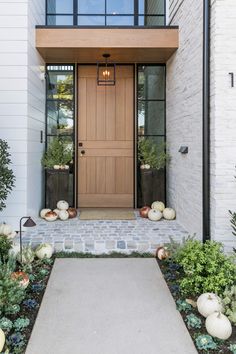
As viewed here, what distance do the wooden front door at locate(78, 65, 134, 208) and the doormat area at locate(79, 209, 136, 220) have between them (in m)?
0.39

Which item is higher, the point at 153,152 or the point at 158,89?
the point at 158,89

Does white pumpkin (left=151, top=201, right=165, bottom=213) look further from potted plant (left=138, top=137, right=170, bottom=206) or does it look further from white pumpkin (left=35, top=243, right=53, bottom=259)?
white pumpkin (left=35, top=243, right=53, bottom=259)

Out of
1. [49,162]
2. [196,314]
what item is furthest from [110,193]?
[196,314]

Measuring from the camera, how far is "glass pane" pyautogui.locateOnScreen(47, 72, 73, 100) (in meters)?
6.12

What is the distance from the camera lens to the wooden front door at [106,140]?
6.22 metres

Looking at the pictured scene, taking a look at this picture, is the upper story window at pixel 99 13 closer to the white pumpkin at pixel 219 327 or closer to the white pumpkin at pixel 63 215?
the white pumpkin at pixel 63 215

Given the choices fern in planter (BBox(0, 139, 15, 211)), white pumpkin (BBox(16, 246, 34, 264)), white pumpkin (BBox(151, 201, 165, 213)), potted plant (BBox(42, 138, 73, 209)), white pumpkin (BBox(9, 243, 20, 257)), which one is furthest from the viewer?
potted plant (BBox(42, 138, 73, 209))

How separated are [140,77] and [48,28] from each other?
68.5 inches

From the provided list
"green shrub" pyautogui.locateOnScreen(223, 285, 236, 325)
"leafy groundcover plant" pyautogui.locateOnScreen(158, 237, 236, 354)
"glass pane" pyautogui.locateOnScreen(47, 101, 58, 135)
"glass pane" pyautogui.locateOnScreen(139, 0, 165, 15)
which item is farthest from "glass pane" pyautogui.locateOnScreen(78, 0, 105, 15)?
"green shrub" pyautogui.locateOnScreen(223, 285, 236, 325)

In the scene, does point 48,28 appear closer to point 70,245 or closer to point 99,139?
point 99,139

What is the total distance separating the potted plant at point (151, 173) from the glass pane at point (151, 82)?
0.83 meters

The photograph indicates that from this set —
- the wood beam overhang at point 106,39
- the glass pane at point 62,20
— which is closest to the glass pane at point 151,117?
the wood beam overhang at point 106,39

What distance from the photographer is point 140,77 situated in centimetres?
620

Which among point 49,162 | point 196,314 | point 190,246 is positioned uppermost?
point 49,162
